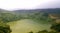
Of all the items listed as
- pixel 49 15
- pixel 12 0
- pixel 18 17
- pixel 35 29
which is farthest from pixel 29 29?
pixel 12 0

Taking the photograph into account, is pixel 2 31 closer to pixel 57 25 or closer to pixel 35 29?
pixel 35 29

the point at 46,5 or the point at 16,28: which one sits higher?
the point at 46,5

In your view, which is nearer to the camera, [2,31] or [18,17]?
[2,31]

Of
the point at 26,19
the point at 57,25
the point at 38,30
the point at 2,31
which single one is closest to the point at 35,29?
the point at 38,30

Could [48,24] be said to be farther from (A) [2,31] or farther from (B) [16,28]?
(A) [2,31]

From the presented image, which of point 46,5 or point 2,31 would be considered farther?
point 46,5

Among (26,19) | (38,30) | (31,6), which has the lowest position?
(38,30)

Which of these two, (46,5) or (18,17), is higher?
(46,5)
